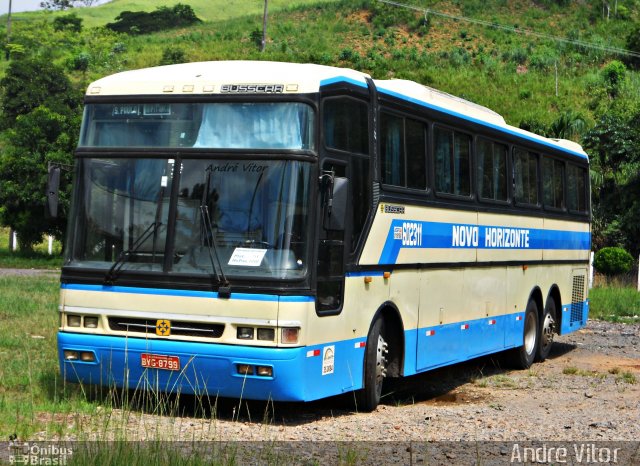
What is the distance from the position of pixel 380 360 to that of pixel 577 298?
9735 mm

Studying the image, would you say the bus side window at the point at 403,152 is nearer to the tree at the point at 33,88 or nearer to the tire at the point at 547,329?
the tire at the point at 547,329

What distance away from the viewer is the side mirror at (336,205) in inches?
423

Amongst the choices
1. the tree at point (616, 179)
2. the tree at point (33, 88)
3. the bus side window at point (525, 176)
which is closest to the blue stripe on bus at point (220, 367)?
the bus side window at point (525, 176)

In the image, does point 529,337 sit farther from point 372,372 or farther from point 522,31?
point 522,31

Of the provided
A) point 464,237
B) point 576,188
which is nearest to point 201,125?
point 464,237

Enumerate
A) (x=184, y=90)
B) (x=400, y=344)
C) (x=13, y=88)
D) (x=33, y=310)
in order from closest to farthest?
(x=184, y=90) → (x=400, y=344) → (x=33, y=310) → (x=13, y=88)

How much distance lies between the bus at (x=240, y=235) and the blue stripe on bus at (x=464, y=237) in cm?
5

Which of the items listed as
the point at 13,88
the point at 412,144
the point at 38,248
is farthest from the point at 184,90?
the point at 13,88

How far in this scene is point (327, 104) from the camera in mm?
11180

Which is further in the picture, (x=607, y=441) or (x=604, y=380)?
(x=604, y=380)

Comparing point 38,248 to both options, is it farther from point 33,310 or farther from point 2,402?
point 2,402

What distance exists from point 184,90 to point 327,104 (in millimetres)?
1433

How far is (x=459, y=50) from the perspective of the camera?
88.6 metres

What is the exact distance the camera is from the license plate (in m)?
10.7
